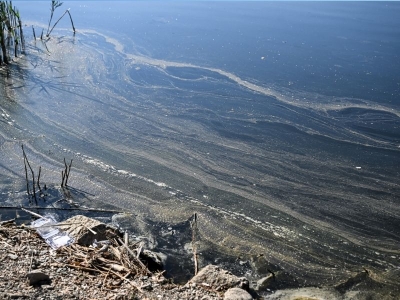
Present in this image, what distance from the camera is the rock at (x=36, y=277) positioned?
7.15 ft

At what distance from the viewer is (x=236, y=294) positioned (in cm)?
237

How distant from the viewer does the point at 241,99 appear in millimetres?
5418

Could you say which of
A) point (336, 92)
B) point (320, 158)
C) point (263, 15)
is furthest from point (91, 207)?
point (263, 15)

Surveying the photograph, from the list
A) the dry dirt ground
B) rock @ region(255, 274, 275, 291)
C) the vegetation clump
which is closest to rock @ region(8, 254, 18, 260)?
the dry dirt ground

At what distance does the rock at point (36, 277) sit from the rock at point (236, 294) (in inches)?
31.4

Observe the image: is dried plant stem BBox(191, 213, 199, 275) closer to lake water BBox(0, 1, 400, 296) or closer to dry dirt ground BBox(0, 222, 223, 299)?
lake water BBox(0, 1, 400, 296)

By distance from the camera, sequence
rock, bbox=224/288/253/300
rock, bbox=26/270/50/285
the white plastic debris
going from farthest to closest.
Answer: the white plastic debris → rock, bbox=224/288/253/300 → rock, bbox=26/270/50/285

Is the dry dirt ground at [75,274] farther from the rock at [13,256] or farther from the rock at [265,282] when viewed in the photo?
the rock at [265,282]

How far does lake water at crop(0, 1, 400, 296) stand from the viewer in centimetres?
322

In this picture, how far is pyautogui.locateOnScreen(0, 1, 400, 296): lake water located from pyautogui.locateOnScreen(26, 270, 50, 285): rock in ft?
3.06

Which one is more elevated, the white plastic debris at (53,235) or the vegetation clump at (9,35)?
the vegetation clump at (9,35)

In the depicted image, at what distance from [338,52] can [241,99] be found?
2361 mm

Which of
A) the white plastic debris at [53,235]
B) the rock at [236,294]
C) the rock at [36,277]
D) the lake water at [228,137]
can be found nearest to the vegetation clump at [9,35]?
the lake water at [228,137]

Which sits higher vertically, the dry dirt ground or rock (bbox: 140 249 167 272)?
the dry dirt ground
